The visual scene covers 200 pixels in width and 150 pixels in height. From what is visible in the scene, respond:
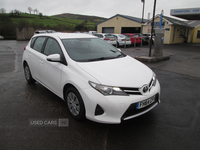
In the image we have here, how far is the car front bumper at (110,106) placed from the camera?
8.14ft

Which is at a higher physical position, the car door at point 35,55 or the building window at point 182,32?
the building window at point 182,32

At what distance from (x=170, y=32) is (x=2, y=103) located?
25.4 meters

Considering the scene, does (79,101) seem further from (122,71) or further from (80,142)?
(122,71)

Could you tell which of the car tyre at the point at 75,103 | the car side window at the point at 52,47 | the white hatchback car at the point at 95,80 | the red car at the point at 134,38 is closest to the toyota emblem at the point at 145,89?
the white hatchback car at the point at 95,80

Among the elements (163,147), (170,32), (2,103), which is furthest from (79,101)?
(170,32)

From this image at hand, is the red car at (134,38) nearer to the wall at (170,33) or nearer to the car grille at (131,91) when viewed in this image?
the wall at (170,33)

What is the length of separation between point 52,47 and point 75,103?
5.30 ft

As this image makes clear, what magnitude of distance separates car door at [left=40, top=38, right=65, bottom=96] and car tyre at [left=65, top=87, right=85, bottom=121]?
0.36 meters

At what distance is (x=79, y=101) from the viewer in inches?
110

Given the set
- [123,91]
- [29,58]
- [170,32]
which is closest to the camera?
[123,91]

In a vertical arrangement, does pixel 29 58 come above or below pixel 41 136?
above

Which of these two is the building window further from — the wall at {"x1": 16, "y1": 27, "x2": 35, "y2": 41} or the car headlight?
the wall at {"x1": 16, "y1": 27, "x2": 35, "y2": 41}

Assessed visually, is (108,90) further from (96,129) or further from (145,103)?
(96,129)

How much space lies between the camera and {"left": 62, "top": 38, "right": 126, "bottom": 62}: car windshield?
11.1 feet
